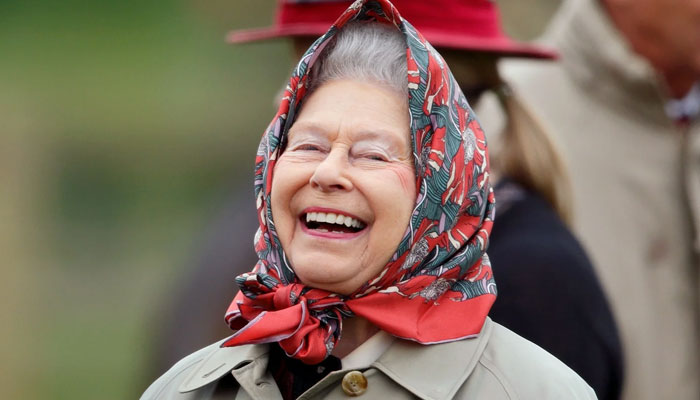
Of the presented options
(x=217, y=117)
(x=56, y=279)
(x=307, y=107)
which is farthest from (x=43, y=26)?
(x=307, y=107)

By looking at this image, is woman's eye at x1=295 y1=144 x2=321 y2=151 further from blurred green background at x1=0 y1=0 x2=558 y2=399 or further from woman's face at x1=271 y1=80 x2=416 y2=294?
blurred green background at x1=0 y1=0 x2=558 y2=399

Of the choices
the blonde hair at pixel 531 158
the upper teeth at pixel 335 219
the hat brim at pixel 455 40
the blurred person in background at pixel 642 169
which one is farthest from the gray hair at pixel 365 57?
the blurred person in background at pixel 642 169

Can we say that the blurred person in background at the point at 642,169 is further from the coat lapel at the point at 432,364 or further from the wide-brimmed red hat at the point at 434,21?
the coat lapel at the point at 432,364

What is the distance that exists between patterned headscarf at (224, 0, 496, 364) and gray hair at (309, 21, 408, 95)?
36 millimetres

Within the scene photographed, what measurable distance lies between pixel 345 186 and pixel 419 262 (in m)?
0.23

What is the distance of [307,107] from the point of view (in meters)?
2.76

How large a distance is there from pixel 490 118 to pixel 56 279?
6.70 m

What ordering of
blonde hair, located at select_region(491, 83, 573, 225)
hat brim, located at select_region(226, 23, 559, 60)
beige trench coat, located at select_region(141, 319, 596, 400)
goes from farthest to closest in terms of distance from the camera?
blonde hair, located at select_region(491, 83, 573, 225)
hat brim, located at select_region(226, 23, 559, 60)
beige trench coat, located at select_region(141, 319, 596, 400)

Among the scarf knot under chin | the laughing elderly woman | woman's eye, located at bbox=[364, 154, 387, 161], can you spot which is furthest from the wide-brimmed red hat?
the scarf knot under chin

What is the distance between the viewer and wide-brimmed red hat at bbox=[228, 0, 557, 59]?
3.85 metres

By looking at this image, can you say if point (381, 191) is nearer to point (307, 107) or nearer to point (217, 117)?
point (307, 107)

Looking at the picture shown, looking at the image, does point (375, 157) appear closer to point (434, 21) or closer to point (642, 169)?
point (434, 21)

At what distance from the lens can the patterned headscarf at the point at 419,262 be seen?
8.49 feet

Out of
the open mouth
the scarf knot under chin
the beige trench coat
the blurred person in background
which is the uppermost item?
the open mouth
